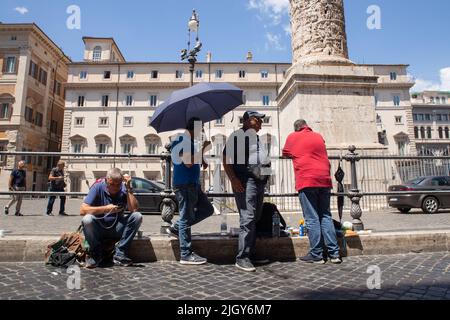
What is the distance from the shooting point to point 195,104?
455 cm

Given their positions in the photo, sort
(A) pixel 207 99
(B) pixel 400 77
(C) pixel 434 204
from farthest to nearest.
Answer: (B) pixel 400 77 < (C) pixel 434 204 < (A) pixel 207 99

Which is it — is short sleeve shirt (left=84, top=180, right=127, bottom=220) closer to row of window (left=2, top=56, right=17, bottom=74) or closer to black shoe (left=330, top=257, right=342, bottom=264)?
black shoe (left=330, top=257, right=342, bottom=264)

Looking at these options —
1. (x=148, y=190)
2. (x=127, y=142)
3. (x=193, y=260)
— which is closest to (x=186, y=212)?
(x=193, y=260)

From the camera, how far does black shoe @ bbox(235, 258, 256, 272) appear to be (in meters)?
3.65

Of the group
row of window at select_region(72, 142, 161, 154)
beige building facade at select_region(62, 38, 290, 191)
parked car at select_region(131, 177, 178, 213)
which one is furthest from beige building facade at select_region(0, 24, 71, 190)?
parked car at select_region(131, 177, 178, 213)

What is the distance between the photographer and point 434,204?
11.4 m

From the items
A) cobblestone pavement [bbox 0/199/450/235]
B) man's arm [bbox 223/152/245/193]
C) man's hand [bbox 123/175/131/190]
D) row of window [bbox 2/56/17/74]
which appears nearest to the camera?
man's arm [bbox 223/152/245/193]

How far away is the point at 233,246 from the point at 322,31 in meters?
8.46

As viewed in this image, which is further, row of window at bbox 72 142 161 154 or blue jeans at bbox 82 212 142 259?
row of window at bbox 72 142 161 154

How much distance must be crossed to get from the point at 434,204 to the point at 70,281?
12.7 m

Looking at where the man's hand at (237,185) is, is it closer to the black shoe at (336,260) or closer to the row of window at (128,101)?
the black shoe at (336,260)

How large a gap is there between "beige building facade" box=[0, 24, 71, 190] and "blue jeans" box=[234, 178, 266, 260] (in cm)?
3545

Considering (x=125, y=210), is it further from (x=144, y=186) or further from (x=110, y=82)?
(x=110, y=82)
